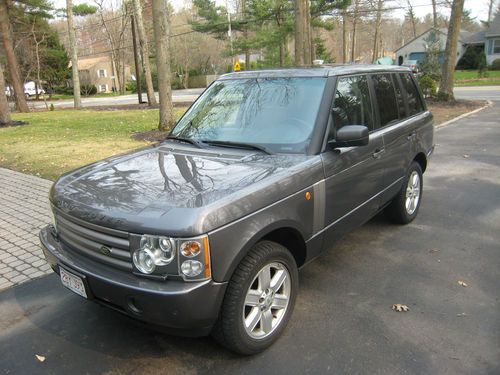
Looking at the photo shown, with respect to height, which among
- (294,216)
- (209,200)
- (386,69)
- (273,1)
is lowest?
(294,216)

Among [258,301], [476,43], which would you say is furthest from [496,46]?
[258,301]

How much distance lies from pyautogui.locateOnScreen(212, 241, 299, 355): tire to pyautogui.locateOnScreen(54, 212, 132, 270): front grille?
65 cm

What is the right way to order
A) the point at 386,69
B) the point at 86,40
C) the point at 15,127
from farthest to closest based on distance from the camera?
1. the point at 86,40
2. the point at 15,127
3. the point at 386,69

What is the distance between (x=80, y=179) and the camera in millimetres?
3148

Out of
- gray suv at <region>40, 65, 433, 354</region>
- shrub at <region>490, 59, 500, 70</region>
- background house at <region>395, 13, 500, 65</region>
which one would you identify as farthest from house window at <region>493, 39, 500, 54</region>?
gray suv at <region>40, 65, 433, 354</region>

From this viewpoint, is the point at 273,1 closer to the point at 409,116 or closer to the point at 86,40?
the point at 409,116

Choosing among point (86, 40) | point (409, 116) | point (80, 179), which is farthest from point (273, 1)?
point (86, 40)

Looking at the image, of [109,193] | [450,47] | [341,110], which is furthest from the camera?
[450,47]

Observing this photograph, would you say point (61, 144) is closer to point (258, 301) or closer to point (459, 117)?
point (258, 301)

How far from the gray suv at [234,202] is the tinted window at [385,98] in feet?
0.08

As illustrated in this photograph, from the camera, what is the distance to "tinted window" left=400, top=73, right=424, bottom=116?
16.3 feet

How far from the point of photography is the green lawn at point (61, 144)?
8.85m

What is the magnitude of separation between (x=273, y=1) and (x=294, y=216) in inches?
1272

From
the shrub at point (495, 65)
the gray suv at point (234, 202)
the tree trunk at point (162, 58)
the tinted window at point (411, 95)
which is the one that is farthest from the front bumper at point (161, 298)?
the shrub at point (495, 65)
